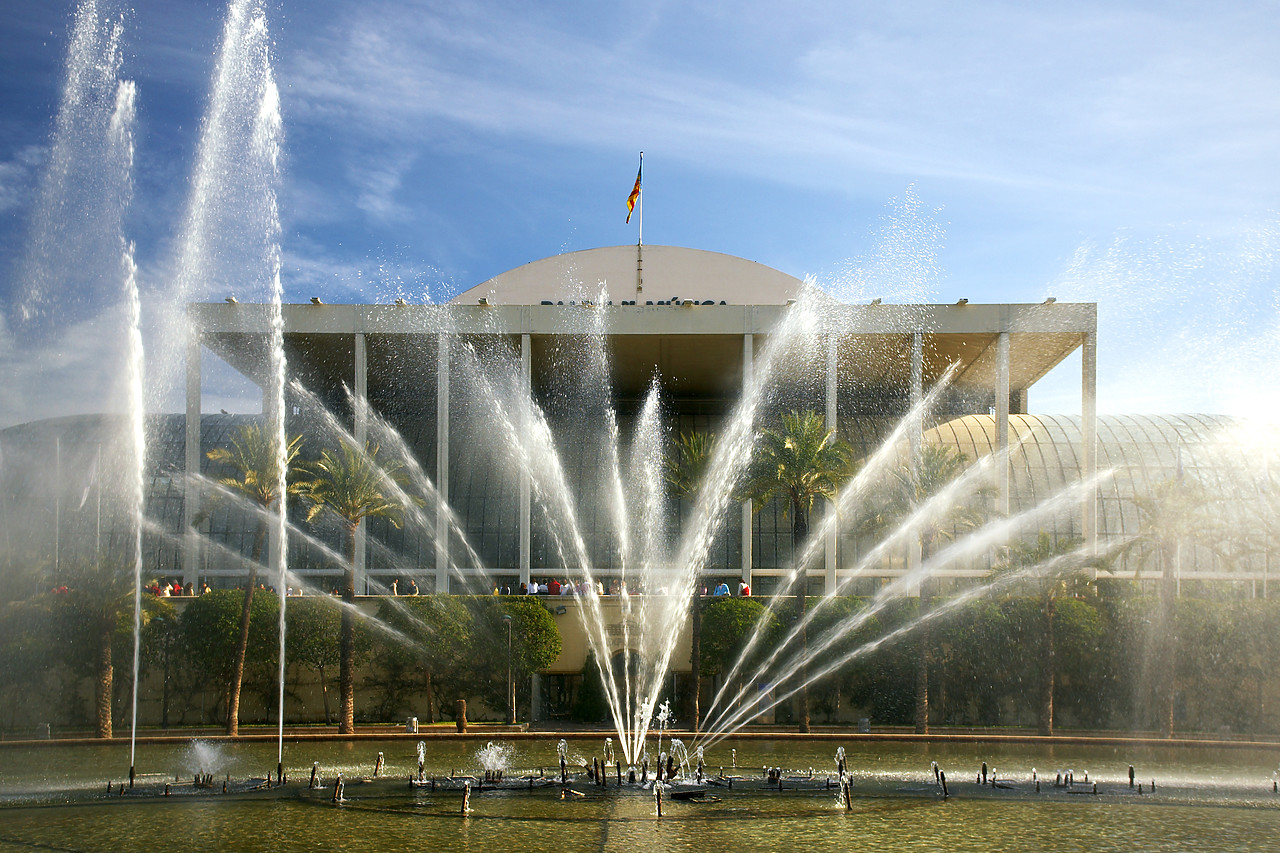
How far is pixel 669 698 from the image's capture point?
151 feet

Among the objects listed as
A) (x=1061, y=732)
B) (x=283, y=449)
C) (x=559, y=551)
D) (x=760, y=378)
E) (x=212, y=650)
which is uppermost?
(x=760, y=378)

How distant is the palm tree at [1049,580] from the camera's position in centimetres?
4144

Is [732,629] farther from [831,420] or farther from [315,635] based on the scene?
[315,635]

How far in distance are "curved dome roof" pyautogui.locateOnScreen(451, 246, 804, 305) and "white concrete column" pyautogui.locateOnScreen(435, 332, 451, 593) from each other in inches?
459

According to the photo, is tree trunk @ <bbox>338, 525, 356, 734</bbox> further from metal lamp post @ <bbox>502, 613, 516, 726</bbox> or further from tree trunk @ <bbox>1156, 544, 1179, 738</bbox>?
tree trunk @ <bbox>1156, 544, 1179, 738</bbox>

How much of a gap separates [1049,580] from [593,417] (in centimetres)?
2823

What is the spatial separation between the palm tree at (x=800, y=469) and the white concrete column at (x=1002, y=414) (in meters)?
10.1

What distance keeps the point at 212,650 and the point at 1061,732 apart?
33365 millimetres

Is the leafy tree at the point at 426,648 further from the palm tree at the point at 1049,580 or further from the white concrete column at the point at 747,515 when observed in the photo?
the palm tree at the point at 1049,580

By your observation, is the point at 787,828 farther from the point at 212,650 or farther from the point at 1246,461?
the point at 1246,461

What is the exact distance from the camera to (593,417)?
2447 inches

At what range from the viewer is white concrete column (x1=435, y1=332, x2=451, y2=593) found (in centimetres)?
4862

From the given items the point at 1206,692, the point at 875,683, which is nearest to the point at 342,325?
the point at 875,683

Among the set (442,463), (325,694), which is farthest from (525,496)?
(325,694)
